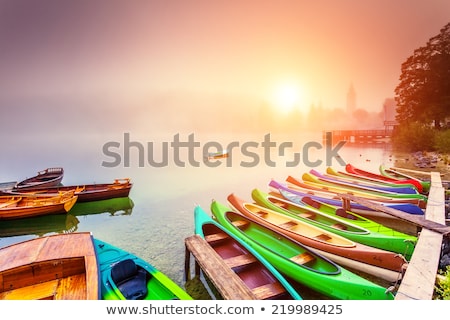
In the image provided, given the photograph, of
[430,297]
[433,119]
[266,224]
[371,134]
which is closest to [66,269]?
[266,224]

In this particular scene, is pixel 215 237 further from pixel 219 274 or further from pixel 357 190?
pixel 357 190

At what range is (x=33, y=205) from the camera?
224 inches

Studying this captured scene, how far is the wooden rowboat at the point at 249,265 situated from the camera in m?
2.29

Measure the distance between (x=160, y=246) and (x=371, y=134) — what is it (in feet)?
34.4

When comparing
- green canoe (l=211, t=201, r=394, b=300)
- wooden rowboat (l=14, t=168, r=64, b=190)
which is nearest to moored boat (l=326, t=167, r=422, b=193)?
green canoe (l=211, t=201, r=394, b=300)

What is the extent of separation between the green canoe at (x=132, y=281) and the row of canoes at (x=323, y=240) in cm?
82

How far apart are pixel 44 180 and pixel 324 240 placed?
28.7 ft

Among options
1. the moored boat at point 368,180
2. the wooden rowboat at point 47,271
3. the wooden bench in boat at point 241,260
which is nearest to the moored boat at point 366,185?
the moored boat at point 368,180

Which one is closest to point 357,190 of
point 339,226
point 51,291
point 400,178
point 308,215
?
point 400,178

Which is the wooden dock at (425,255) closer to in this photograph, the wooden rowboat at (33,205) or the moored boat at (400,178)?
the moored boat at (400,178)

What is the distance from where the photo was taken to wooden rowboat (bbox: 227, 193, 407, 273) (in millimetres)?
2872
